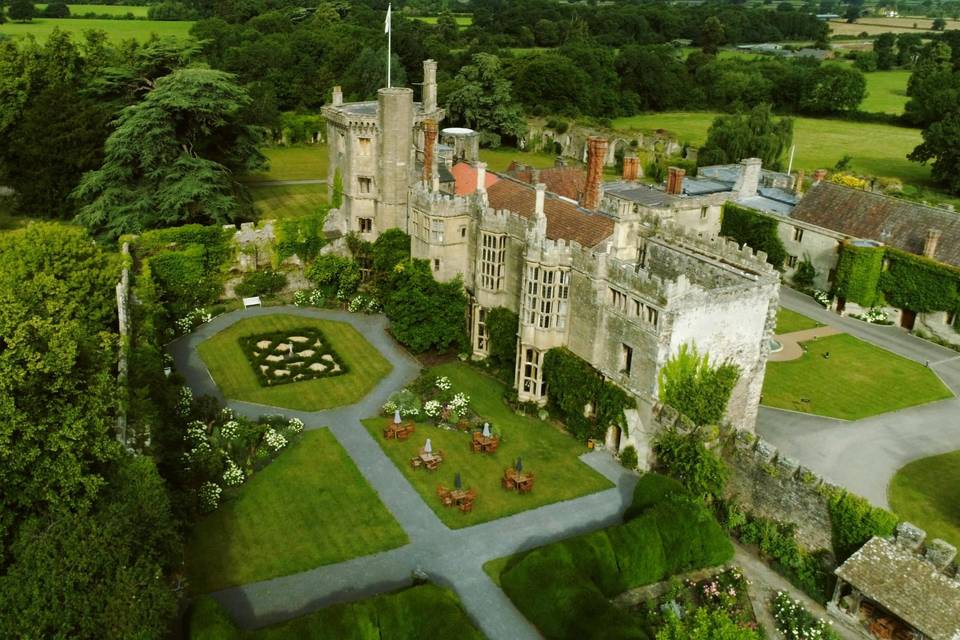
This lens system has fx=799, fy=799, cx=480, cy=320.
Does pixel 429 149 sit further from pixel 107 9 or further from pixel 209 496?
pixel 107 9

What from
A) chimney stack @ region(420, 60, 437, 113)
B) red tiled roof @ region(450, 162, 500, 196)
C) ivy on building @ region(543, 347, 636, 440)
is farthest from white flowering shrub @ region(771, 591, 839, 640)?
chimney stack @ region(420, 60, 437, 113)

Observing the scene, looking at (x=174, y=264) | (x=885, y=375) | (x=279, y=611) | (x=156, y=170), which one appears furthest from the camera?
(x=156, y=170)

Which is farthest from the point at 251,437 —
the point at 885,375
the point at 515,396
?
the point at 885,375

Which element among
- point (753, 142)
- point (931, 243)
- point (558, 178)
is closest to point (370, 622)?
point (558, 178)

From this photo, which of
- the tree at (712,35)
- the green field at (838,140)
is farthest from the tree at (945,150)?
the tree at (712,35)

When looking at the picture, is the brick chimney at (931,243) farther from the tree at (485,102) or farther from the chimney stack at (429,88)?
the tree at (485,102)

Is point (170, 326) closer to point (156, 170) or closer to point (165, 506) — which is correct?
point (156, 170)
